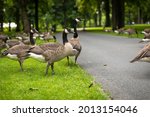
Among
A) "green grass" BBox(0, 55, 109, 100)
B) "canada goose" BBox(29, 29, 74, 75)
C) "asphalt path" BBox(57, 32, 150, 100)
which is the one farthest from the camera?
"canada goose" BBox(29, 29, 74, 75)

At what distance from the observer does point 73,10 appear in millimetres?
56594

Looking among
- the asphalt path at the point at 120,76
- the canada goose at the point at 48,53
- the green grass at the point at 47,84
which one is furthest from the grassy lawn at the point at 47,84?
the canada goose at the point at 48,53

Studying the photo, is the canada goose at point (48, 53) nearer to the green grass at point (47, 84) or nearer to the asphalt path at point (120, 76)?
the green grass at point (47, 84)

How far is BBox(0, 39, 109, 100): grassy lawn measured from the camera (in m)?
8.91

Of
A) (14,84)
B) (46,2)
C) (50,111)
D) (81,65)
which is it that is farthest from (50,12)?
(50,111)

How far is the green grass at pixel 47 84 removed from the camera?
8.91m

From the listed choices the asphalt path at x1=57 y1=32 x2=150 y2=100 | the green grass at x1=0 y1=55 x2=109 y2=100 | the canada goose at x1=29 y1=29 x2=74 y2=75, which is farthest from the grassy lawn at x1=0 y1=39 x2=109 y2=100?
the canada goose at x1=29 y1=29 x2=74 y2=75

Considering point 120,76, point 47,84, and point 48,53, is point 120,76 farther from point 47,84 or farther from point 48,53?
point 47,84

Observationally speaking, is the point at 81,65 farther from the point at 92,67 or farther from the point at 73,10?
the point at 73,10

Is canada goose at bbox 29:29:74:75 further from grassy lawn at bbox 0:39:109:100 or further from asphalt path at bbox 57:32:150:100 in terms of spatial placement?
asphalt path at bbox 57:32:150:100

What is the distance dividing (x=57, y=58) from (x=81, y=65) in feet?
10.6

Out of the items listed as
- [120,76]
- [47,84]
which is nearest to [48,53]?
[47,84]

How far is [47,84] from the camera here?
1047cm

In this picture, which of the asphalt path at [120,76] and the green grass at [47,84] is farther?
the asphalt path at [120,76]
